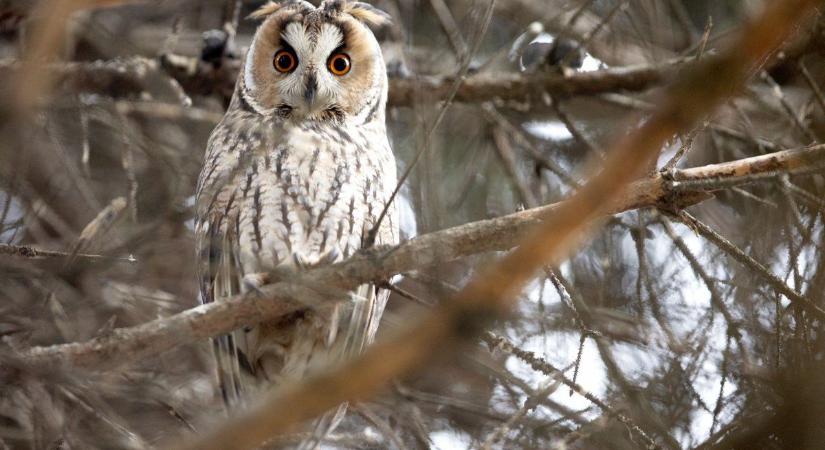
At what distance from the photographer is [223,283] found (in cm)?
277

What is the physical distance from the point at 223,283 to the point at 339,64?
0.95m

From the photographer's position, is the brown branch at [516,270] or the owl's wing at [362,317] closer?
the brown branch at [516,270]

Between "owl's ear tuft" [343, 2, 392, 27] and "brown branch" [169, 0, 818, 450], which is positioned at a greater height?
"owl's ear tuft" [343, 2, 392, 27]

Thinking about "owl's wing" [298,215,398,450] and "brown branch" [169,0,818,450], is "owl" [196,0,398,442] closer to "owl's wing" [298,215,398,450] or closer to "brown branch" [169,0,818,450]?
"owl's wing" [298,215,398,450]

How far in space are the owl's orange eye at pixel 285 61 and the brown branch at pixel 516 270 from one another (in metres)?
2.00

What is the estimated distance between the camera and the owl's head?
3.03 m

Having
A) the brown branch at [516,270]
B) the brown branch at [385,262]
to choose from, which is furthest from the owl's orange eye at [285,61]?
the brown branch at [516,270]

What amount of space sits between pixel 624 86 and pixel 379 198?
122 cm

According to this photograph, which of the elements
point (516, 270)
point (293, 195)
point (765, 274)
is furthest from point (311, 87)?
point (516, 270)

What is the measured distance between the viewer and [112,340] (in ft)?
6.70

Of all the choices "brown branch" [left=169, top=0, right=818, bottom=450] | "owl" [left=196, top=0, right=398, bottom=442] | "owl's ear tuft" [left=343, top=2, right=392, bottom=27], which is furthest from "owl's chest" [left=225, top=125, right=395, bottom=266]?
"brown branch" [left=169, top=0, right=818, bottom=450]

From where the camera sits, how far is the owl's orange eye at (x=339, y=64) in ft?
10.3

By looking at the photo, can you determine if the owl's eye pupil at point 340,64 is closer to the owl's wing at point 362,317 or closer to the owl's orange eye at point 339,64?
the owl's orange eye at point 339,64

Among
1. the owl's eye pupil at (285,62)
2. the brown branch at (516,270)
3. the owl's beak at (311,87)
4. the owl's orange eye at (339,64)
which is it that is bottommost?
the brown branch at (516,270)
